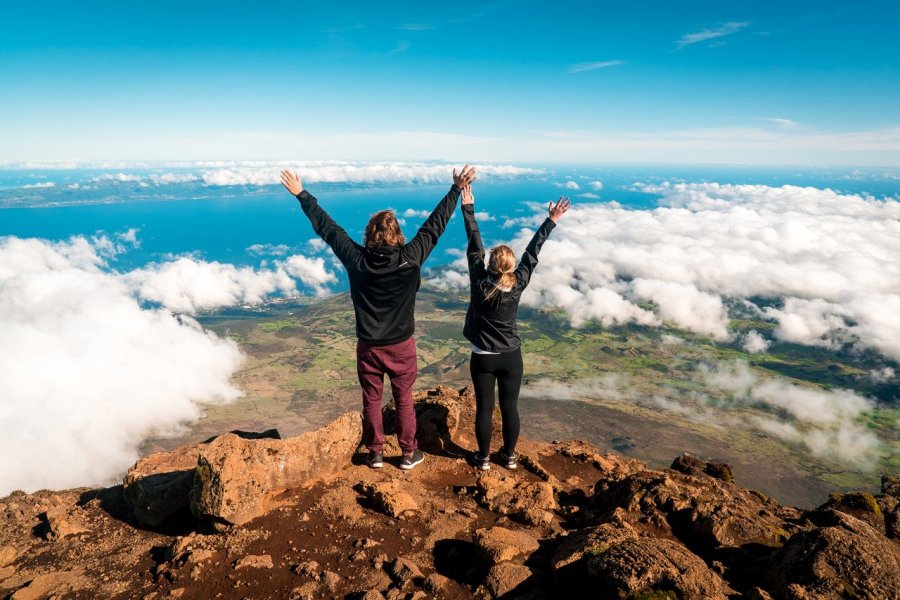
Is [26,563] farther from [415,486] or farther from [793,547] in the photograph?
[793,547]

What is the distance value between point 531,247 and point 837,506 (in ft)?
33.4

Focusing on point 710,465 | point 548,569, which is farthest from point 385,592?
point 710,465

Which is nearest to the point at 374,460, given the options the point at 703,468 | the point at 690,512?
the point at 690,512

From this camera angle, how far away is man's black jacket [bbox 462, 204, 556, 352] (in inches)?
325

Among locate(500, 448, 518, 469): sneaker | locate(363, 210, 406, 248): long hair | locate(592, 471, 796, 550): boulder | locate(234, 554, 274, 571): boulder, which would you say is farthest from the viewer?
locate(500, 448, 518, 469): sneaker

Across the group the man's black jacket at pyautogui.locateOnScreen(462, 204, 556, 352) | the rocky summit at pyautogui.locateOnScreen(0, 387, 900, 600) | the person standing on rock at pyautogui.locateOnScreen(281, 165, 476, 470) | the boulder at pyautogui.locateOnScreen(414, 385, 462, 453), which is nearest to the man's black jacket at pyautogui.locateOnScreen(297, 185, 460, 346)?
the person standing on rock at pyautogui.locateOnScreen(281, 165, 476, 470)

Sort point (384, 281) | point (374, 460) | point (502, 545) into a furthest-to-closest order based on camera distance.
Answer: point (374, 460), point (384, 281), point (502, 545)

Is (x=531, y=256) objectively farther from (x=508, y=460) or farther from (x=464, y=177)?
(x=508, y=460)

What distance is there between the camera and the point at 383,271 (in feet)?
24.9

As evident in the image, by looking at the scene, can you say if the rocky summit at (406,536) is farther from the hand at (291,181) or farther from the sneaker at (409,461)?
the hand at (291,181)

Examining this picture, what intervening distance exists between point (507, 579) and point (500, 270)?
4.74m

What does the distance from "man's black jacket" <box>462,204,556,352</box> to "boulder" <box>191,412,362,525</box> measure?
3.58 metres

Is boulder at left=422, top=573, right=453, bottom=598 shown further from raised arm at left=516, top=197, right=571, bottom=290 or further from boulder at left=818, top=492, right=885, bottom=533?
boulder at left=818, top=492, right=885, bottom=533

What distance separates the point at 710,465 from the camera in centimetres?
1480
